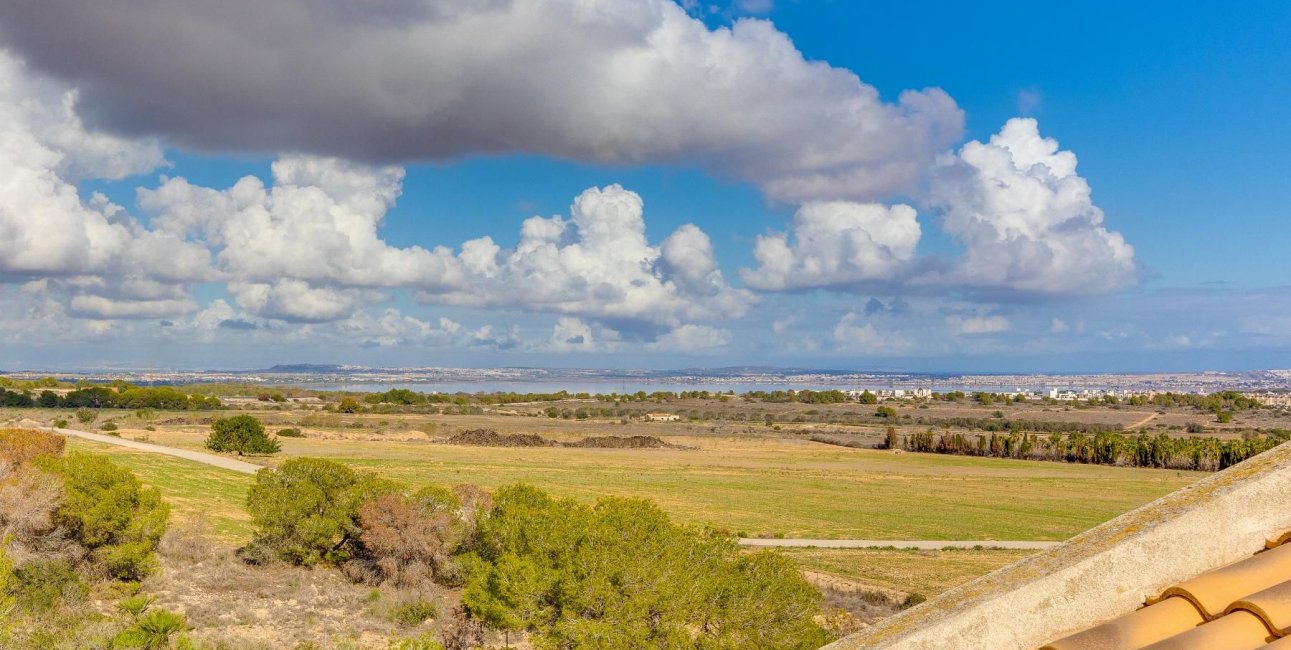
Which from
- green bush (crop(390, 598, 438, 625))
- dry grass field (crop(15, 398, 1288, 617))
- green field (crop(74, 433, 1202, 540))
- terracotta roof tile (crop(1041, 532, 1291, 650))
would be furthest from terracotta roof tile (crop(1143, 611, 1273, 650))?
green field (crop(74, 433, 1202, 540))

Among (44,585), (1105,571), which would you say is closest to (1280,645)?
(1105,571)

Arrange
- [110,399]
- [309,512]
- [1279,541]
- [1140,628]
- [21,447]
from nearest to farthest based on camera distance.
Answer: [1140,628]
[1279,541]
[309,512]
[21,447]
[110,399]

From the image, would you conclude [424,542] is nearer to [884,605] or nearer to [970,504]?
[884,605]

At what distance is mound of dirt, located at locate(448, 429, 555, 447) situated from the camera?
96438 millimetres

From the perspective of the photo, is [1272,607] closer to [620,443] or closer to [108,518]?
[108,518]

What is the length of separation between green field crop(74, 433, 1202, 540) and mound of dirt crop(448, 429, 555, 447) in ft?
15.8

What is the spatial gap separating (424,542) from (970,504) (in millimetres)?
42599

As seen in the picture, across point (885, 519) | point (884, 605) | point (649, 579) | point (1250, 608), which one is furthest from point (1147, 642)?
point (885, 519)

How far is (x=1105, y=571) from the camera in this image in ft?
12.2

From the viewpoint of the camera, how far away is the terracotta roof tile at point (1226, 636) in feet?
10.2

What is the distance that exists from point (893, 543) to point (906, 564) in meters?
6.64

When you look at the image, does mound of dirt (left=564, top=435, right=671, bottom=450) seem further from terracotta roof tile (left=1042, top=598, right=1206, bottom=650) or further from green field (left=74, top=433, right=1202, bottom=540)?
terracotta roof tile (left=1042, top=598, right=1206, bottom=650)

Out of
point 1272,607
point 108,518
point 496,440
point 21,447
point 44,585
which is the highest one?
point 1272,607

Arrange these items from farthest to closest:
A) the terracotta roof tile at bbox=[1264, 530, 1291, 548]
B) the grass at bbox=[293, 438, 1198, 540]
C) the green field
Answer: the grass at bbox=[293, 438, 1198, 540]
the green field
the terracotta roof tile at bbox=[1264, 530, 1291, 548]
